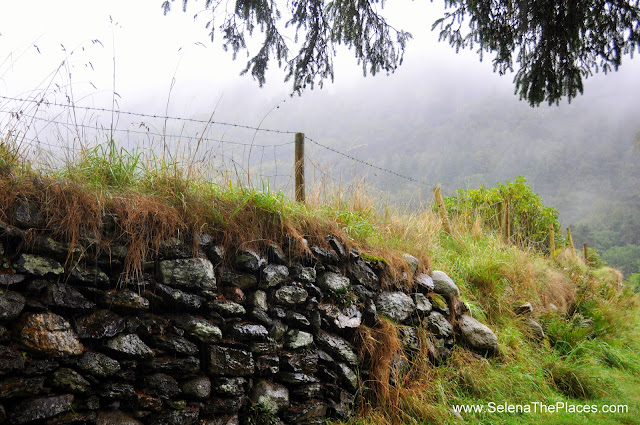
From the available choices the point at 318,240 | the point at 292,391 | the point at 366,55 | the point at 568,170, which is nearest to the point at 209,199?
the point at 318,240

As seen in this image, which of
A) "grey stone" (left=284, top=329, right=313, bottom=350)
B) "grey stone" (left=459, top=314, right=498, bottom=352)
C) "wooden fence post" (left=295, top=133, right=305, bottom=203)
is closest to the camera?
"grey stone" (left=284, top=329, right=313, bottom=350)

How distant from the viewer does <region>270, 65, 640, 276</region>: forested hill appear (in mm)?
73938

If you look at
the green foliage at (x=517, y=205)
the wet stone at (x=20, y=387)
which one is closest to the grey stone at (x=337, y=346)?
the wet stone at (x=20, y=387)

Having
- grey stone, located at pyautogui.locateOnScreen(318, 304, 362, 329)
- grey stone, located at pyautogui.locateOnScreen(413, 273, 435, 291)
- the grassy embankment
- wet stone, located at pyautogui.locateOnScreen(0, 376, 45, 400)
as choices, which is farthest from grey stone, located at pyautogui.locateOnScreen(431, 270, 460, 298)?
wet stone, located at pyautogui.locateOnScreen(0, 376, 45, 400)

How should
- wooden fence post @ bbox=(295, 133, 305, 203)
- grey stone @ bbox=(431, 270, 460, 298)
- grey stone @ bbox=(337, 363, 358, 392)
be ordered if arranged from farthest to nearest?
grey stone @ bbox=(431, 270, 460, 298)
wooden fence post @ bbox=(295, 133, 305, 203)
grey stone @ bbox=(337, 363, 358, 392)

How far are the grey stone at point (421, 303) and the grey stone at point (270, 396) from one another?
5.71ft

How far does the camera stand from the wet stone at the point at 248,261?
3.21 m

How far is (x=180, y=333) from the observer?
281cm

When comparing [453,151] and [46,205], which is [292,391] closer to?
[46,205]

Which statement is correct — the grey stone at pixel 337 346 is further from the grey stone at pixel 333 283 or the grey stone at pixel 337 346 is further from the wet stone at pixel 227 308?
the wet stone at pixel 227 308

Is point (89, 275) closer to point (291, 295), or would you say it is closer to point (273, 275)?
point (273, 275)

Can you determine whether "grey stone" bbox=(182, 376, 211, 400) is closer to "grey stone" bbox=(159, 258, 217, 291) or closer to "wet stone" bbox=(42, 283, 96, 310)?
"grey stone" bbox=(159, 258, 217, 291)

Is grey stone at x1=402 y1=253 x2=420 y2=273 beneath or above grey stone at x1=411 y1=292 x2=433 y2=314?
above

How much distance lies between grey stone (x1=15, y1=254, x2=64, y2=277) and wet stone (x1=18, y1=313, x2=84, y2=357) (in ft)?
0.81
